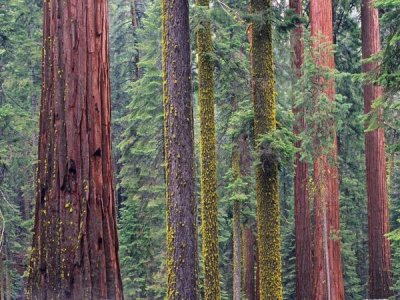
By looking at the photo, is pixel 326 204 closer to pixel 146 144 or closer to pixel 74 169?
pixel 146 144

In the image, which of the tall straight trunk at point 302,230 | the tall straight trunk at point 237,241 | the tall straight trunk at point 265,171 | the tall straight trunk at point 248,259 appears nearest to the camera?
the tall straight trunk at point 265,171

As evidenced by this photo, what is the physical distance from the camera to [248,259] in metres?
22.3

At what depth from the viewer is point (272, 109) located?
10.8 metres

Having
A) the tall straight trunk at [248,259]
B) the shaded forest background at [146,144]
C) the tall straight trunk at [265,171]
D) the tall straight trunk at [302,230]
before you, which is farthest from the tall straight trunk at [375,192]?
the tall straight trunk at [265,171]

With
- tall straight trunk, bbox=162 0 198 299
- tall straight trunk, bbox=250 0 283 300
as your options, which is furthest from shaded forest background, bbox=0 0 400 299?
tall straight trunk, bbox=162 0 198 299

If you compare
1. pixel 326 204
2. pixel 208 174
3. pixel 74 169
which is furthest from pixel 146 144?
pixel 74 169

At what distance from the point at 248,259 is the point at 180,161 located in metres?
13.9

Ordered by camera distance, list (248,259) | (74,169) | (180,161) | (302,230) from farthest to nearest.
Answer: (248,259), (302,230), (180,161), (74,169)

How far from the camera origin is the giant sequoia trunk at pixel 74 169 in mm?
4266

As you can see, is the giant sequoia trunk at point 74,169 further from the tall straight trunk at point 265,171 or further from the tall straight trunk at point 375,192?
the tall straight trunk at point 375,192

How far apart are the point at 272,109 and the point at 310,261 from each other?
817cm

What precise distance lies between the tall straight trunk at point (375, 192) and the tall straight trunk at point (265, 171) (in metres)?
6.51

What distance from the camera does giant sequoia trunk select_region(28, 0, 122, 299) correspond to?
4.27 metres

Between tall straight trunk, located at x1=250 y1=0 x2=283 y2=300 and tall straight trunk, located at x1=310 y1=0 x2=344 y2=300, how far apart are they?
4366 mm
